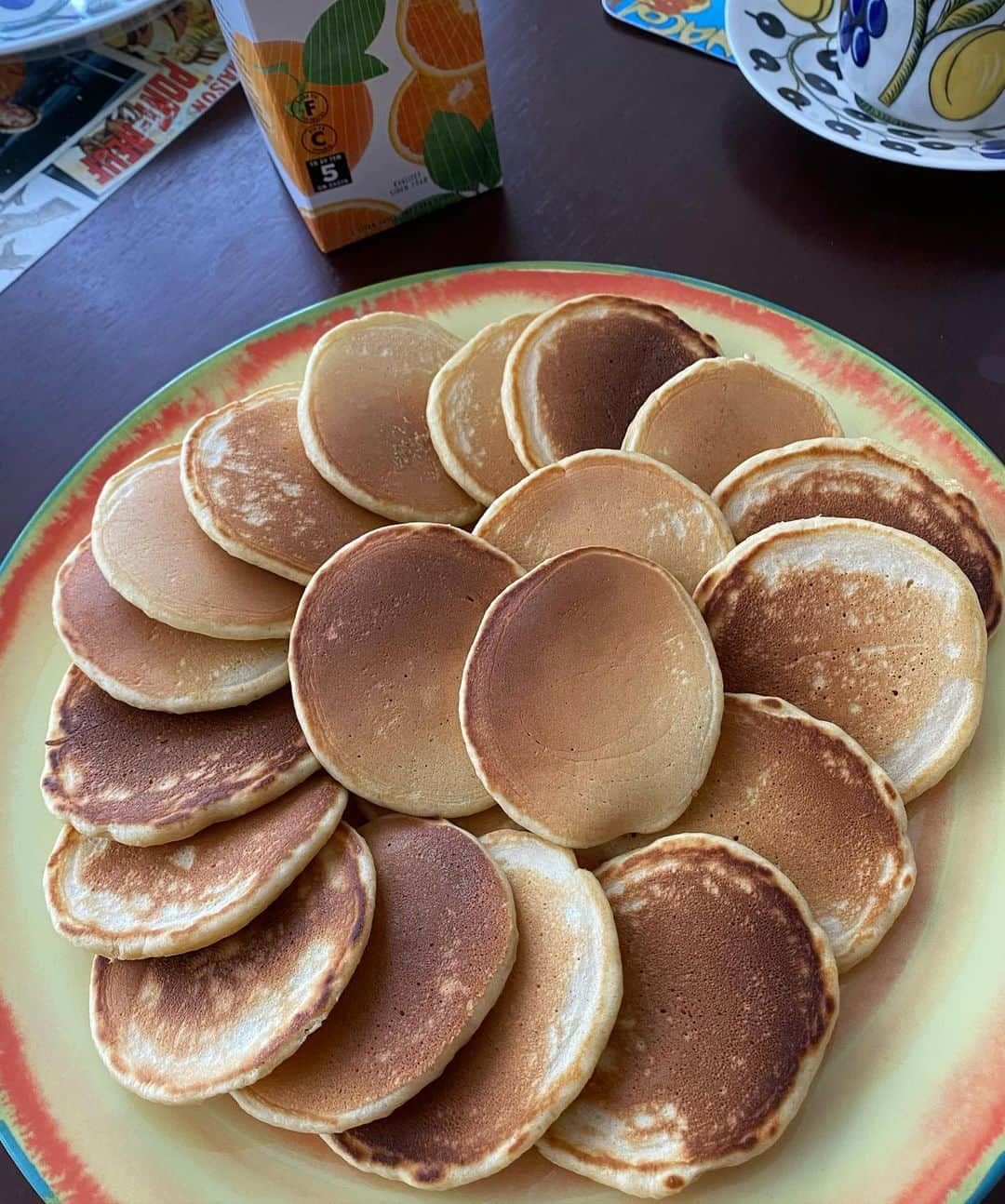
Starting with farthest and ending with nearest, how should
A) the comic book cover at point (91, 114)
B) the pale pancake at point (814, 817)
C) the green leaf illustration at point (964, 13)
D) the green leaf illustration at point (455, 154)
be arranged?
the comic book cover at point (91, 114), the green leaf illustration at point (455, 154), the green leaf illustration at point (964, 13), the pale pancake at point (814, 817)

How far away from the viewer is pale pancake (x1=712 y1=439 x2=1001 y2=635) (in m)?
1.18

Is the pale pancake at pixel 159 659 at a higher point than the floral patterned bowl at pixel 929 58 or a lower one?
lower

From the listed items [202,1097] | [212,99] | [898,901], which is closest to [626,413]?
[898,901]

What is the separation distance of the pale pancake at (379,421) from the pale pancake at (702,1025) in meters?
0.52

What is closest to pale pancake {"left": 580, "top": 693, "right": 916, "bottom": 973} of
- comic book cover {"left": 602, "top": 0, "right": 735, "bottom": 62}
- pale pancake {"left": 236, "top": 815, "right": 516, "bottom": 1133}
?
pale pancake {"left": 236, "top": 815, "right": 516, "bottom": 1133}

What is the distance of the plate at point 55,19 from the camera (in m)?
1.81

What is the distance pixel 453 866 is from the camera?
102cm

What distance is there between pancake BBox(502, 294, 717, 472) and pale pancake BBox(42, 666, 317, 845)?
434 millimetres

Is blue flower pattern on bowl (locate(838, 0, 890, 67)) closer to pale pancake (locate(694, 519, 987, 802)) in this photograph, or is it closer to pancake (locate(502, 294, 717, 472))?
pancake (locate(502, 294, 717, 472))

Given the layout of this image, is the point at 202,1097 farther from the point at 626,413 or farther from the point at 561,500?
the point at 626,413

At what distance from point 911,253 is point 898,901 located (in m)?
1.05

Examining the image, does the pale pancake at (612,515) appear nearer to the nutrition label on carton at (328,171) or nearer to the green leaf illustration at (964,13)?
the nutrition label on carton at (328,171)

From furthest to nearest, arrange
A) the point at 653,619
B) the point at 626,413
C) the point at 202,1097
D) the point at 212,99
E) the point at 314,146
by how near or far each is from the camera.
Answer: the point at 212,99 < the point at 314,146 < the point at 626,413 < the point at 653,619 < the point at 202,1097

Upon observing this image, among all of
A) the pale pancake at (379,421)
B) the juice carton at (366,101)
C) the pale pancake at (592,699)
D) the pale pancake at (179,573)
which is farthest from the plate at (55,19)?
the pale pancake at (592,699)
